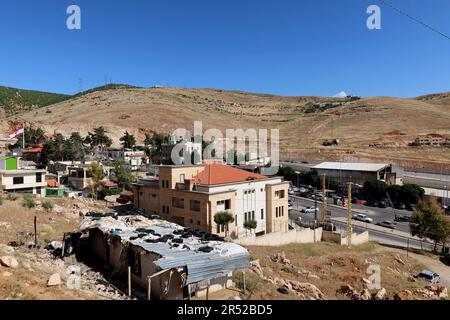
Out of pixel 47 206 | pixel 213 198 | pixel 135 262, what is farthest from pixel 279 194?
pixel 47 206

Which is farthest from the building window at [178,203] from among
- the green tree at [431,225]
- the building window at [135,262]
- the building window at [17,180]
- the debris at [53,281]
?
the green tree at [431,225]

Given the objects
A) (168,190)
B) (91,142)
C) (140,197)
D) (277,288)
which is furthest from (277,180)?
(91,142)

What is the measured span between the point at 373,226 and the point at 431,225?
888 cm

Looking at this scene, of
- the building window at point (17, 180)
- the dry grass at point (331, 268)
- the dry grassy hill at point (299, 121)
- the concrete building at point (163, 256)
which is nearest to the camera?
the concrete building at point (163, 256)

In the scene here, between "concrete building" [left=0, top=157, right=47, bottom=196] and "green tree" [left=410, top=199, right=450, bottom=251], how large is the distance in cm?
4521

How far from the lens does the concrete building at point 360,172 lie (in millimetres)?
69125

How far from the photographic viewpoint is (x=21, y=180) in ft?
147

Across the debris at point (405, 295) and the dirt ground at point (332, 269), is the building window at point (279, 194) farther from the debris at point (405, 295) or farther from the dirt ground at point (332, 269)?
the debris at point (405, 295)

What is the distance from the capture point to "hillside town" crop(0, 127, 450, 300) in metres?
18.0

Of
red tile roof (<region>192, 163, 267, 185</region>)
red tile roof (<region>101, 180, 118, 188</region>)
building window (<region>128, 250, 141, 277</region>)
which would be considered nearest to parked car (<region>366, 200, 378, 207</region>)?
red tile roof (<region>192, 163, 267, 185</region>)

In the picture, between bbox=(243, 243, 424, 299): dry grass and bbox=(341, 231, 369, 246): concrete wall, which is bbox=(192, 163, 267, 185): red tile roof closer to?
bbox=(243, 243, 424, 299): dry grass

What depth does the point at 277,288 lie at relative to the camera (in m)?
18.0

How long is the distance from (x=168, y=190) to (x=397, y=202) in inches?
1654

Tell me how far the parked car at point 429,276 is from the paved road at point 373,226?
10.7 meters
